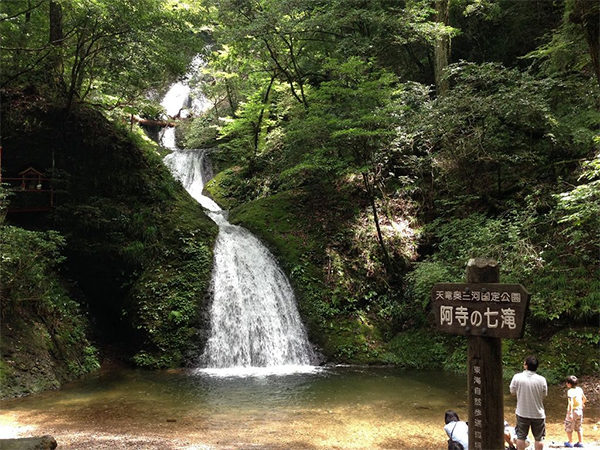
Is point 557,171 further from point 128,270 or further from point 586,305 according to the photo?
point 128,270

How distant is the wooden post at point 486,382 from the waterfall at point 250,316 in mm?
7680

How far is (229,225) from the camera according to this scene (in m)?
16.8

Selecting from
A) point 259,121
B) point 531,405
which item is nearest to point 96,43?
point 259,121

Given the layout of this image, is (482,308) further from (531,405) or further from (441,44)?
(441,44)

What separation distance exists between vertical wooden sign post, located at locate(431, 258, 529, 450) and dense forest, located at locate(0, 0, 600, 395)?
6.81 meters

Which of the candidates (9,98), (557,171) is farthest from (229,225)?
(557,171)

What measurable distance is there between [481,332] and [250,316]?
9.71 meters

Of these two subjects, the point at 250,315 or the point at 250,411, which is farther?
the point at 250,315

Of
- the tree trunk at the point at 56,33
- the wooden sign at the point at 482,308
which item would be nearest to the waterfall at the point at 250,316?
the tree trunk at the point at 56,33

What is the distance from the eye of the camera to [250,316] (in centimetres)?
1290

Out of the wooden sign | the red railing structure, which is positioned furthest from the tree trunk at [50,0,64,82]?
the wooden sign

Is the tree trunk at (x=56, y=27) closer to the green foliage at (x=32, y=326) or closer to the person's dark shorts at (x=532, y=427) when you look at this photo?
the green foliage at (x=32, y=326)

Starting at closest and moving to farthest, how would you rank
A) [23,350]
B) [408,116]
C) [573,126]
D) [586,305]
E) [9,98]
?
[23,350], [586,305], [573,126], [9,98], [408,116]

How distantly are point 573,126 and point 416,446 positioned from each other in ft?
33.3
